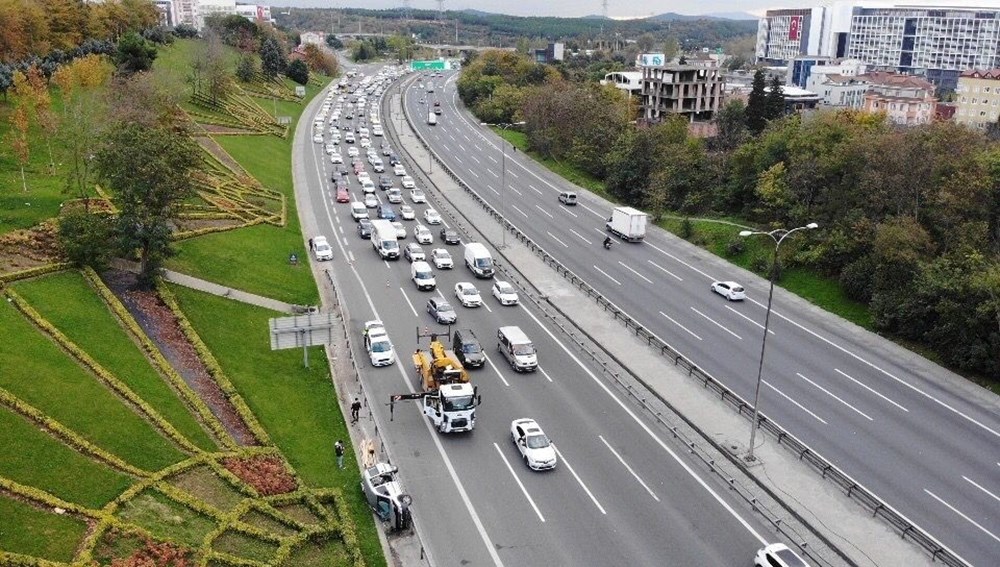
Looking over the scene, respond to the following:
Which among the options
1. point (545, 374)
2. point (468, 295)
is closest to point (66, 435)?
point (545, 374)

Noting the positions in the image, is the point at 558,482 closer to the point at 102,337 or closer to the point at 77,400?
the point at 77,400

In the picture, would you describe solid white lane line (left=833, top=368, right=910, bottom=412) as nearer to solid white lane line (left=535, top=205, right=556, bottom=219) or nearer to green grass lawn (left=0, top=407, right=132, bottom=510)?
green grass lawn (left=0, top=407, right=132, bottom=510)

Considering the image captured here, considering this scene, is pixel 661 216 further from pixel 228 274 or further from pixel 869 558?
pixel 869 558

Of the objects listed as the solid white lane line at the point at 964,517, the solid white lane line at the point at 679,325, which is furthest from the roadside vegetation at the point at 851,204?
the solid white lane line at the point at 964,517

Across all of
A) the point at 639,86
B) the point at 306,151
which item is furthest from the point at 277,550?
the point at 639,86

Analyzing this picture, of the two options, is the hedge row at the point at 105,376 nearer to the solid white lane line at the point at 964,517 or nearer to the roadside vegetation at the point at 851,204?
the solid white lane line at the point at 964,517
